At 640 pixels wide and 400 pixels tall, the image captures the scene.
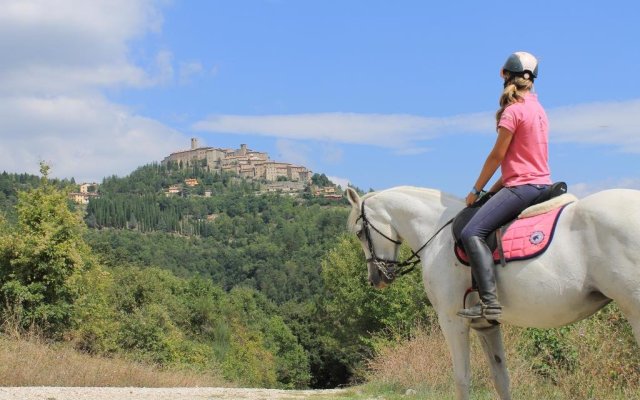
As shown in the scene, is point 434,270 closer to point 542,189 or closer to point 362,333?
point 542,189

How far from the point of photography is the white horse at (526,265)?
4.66 metres

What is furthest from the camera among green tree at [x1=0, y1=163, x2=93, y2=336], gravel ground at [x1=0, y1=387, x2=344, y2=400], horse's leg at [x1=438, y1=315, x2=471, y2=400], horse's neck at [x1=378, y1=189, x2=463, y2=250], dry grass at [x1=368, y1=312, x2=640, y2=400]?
green tree at [x1=0, y1=163, x2=93, y2=336]

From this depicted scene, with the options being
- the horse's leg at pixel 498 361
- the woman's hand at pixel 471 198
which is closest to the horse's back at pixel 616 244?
the woman's hand at pixel 471 198

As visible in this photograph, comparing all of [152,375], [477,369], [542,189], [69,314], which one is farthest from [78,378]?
[69,314]

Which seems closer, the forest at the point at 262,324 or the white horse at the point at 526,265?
the white horse at the point at 526,265

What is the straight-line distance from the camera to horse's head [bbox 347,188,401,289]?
653cm

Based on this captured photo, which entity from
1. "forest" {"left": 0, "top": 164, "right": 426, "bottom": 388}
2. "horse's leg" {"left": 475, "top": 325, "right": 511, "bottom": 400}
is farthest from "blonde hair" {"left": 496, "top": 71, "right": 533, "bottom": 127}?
"forest" {"left": 0, "top": 164, "right": 426, "bottom": 388}

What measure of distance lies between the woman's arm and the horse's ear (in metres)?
1.35

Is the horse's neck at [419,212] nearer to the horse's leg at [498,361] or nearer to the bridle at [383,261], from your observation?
the bridle at [383,261]

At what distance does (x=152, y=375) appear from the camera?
47.1 ft

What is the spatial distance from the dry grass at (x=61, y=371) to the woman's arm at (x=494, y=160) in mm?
9866

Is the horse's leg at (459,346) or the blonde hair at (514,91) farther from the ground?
the blonde hair at (514,91)

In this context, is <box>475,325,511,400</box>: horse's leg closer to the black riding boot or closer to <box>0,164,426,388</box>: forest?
the black riding boot

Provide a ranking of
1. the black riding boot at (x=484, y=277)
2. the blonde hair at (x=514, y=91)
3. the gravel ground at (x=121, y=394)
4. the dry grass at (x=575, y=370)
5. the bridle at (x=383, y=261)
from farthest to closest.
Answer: the gravel ground at (x=121, y=394) → the dry grass at (x=575, y=370) → the bridle at (x=383, y=261) → the blonde hair at (x=514, y=91) → the black riding boot at (x=484, y=277)
